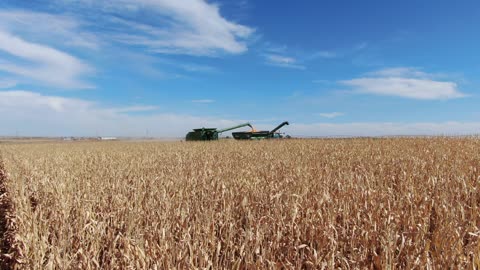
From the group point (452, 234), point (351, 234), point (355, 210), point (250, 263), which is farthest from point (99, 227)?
point (452, 234)

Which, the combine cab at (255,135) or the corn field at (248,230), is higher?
the combine cab at (255,135)

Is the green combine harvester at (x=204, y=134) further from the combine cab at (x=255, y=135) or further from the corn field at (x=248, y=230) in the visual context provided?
the corn field at (x=248, y=230)

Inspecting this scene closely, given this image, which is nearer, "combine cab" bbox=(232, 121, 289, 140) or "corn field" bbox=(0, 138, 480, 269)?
"corn field" bbox=(0, 138, 480, 269)

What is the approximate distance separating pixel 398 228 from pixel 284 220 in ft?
3.62

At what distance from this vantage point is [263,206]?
12.8 feet

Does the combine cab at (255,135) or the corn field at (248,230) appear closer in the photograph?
the corn field at (248,230)

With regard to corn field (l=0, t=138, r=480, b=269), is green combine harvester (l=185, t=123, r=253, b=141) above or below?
above

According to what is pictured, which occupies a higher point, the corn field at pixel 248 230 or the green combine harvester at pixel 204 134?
the green combine harvester at pixel 204 134

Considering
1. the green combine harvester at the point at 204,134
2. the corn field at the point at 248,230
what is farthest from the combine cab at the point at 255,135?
the corn field at the point at 248,230

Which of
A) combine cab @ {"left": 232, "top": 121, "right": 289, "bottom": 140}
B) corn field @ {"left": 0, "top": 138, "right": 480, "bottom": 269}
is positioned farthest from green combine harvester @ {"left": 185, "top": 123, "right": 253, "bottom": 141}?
corn field @ {"left": 0, "top": 138, "right": 480, "bottom": 269}

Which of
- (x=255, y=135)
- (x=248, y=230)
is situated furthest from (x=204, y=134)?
(x=248, y=230)

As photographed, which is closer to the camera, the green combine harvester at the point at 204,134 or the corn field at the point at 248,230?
the corn field at the point at 248,230

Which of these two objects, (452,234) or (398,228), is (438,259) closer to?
(452,234)

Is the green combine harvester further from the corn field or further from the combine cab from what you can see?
the corn field
